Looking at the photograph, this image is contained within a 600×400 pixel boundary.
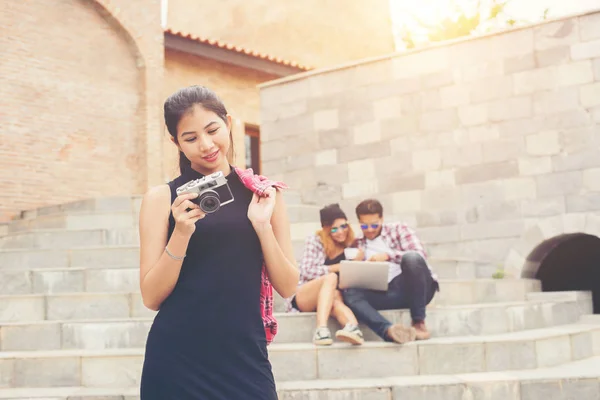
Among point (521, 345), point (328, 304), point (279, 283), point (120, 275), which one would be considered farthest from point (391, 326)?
point (279, 283)

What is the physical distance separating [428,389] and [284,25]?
14468 mm

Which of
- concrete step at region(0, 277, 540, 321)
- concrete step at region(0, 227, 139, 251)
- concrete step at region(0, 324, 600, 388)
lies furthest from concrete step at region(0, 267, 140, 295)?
concrete step at region(0, 324, 600, 388)

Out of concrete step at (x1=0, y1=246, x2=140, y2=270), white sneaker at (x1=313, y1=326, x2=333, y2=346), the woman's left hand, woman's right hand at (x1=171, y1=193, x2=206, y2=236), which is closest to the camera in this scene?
woman's right hand at (x1=171, y1=193, x2=206, y2=236)

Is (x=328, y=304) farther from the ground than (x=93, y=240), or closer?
closer

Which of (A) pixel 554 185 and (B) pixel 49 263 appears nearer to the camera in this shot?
(B) pixel 49 263

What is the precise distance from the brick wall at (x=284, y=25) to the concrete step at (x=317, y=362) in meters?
13.4

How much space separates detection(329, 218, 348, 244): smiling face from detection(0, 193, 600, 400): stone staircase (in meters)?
0.75

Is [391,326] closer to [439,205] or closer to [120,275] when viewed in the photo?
[120,275]

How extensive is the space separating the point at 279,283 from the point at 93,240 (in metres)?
7.05

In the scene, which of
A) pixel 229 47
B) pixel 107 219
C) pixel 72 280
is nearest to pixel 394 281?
pixel 72 280

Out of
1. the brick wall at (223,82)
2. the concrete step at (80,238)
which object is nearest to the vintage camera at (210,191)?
the concrete step at (80,238)

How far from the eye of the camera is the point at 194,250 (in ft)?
7.01

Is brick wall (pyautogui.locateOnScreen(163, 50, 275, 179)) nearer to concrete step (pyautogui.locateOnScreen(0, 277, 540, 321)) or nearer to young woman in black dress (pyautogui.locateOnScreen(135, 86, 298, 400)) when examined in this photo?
concrete step (pyautogui.locateOnScreen(0, 277, 540, 321))

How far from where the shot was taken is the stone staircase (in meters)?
5.25
